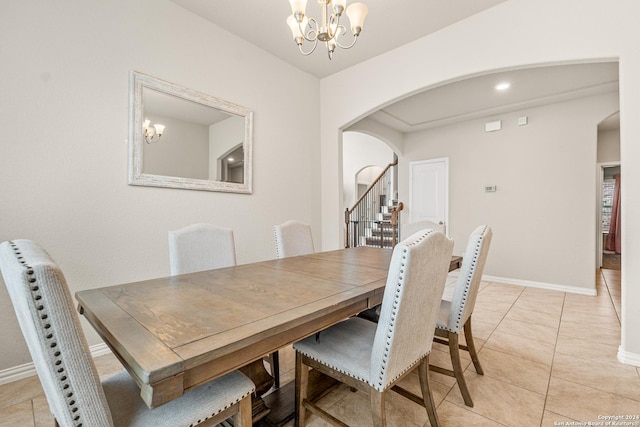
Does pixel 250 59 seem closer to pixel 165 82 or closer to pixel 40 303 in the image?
pixel 165 82

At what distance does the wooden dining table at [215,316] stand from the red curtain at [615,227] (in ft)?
27.6

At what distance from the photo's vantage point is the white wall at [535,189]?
→ 12.5 feet

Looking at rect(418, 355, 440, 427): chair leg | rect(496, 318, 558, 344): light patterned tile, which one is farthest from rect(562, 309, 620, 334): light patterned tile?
rect(418, 355, 440, 427): chair leg

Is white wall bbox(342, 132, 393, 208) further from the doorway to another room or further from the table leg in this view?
the table leg

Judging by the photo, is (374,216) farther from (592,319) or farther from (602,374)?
(602,374)

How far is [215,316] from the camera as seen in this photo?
99cm

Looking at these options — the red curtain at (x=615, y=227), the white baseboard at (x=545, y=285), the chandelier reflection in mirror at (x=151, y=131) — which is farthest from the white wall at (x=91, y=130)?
the red curtain at (x=615, y=227)

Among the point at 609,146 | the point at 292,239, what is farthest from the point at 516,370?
the point at 609,146

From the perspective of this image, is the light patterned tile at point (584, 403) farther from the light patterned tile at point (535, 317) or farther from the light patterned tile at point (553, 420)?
the light patterned tile at point (535, 317)

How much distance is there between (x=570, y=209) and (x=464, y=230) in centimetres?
142

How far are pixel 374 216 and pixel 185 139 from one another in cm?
580

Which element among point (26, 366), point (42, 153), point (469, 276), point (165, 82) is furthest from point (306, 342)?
point (165, 82)

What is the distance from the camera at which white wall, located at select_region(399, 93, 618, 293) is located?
3.82 metres

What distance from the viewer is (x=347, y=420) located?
150 cm
